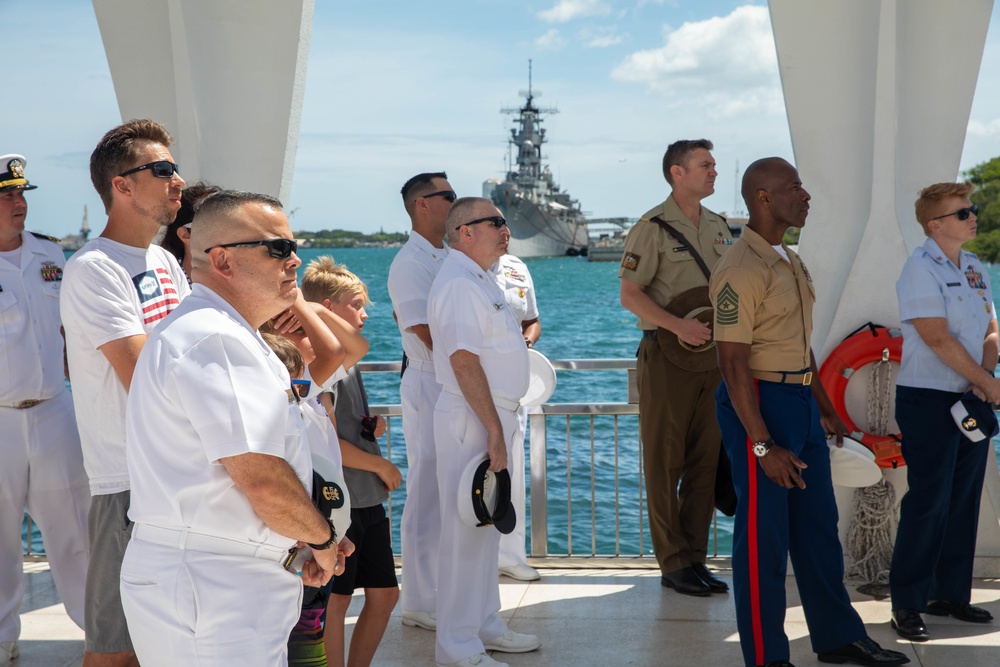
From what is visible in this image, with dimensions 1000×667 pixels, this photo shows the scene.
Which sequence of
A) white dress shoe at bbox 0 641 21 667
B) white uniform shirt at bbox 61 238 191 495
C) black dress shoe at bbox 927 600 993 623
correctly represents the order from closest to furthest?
white uniform shirt at bbox 61 238 191 495, white dress shoe at bbox 0 641 21 667, black dress shoe at bbox 927 600 993 623

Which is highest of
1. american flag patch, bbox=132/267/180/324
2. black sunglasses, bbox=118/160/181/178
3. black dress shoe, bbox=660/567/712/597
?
black sunglasses, bbox=118/160/181/178

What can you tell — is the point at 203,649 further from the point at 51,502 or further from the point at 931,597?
the point at 931,597

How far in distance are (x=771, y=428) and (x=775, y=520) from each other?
0.99 feet

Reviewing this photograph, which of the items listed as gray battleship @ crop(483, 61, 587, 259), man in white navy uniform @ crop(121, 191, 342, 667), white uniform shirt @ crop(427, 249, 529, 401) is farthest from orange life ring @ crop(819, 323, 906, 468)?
gray battleship @ crop(483, 61, 587, 259)

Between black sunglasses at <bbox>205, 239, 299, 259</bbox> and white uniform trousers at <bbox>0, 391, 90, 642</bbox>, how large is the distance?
186cm

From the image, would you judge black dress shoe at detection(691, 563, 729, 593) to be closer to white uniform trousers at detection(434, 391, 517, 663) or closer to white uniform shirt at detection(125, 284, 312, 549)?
white uniform trousers at detection(434, 391, 517, 663)

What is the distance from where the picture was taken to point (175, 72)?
4.07m

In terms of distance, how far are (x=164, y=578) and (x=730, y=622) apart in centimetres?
263

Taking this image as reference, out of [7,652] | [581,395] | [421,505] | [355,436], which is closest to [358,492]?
[355,436]

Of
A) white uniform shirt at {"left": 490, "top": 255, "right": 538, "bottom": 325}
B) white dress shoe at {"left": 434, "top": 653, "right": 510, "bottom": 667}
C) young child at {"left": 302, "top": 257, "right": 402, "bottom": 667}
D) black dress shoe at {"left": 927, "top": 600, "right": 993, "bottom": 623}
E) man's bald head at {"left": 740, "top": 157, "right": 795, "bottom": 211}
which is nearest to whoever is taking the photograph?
young child at {"left": 302, "top": 257, "right": 402, "bottom": 667}

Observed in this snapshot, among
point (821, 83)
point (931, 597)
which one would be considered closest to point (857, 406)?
point (931, 597)

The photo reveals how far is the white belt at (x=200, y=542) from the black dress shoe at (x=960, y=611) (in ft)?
9.78

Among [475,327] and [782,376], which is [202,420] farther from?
[782,376]

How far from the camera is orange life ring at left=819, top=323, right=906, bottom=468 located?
4043mm
